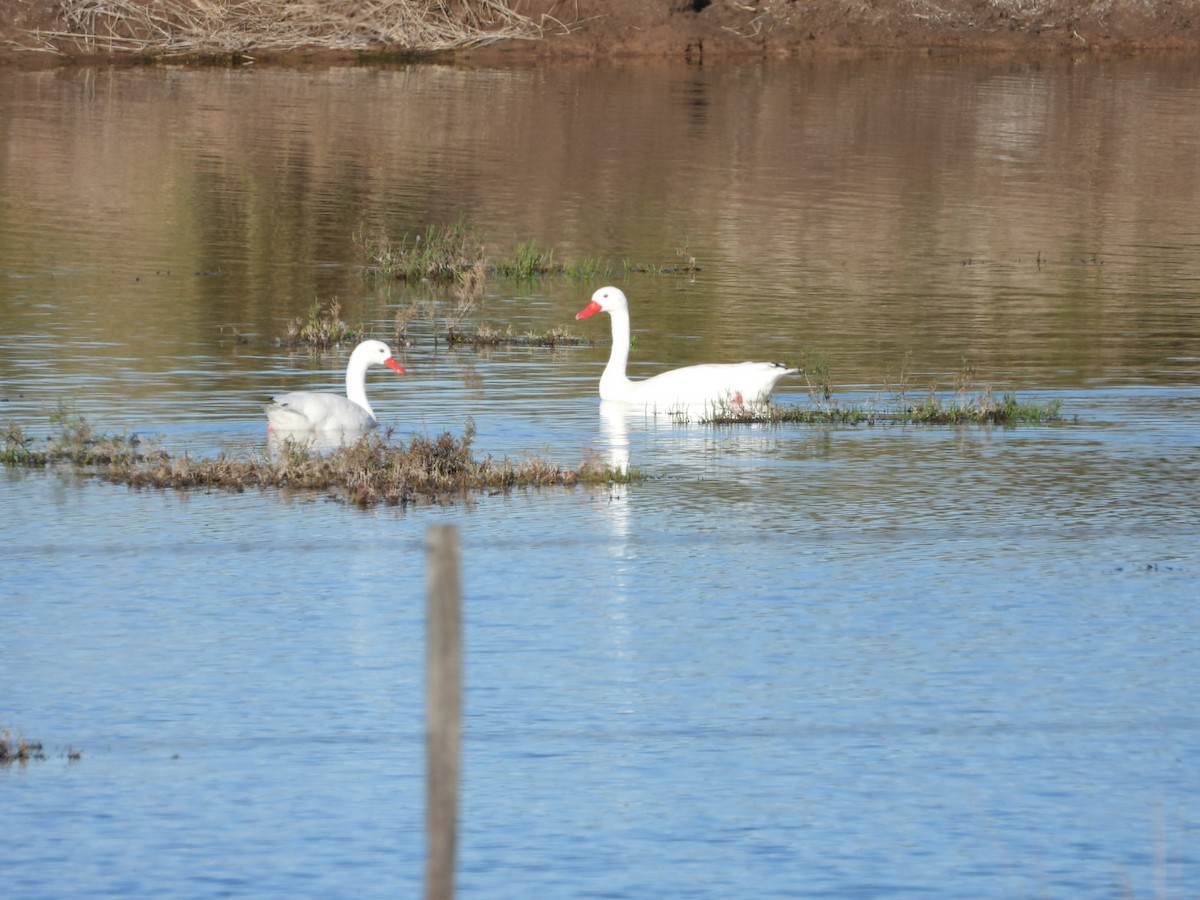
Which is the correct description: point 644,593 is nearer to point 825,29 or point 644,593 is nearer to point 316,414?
A: point 316,414

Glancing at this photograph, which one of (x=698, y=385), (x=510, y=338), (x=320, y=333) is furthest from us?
(x=510, y=338)

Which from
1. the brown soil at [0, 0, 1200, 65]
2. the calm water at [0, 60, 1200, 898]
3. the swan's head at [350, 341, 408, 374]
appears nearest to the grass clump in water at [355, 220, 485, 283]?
the calm water at [0, 60, 1200, 898]

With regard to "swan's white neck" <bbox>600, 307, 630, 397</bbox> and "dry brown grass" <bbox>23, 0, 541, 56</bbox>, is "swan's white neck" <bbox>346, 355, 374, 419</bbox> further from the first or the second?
"dry brown grass" <bbox>23, 0, 541, 56</bbox>

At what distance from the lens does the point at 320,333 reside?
19.4 m

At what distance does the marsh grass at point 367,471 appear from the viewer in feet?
43.9

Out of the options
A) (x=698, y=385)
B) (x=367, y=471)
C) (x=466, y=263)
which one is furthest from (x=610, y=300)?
(x=466, y=263)

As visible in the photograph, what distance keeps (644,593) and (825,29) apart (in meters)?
44.3

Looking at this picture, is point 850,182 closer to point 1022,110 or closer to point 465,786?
point 1022,110

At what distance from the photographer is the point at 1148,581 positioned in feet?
38.1

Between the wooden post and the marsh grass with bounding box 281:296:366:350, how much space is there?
14.9m

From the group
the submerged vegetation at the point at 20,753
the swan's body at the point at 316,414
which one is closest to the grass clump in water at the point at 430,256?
the swan's body at the point at 316,414

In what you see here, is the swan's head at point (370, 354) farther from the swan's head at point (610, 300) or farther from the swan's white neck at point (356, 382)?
the swan's head at point (610, 300)

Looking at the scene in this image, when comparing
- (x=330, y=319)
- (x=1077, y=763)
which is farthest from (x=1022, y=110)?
(x=1077, y=763)

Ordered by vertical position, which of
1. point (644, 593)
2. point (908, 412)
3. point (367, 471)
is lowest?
point (644, 593)
